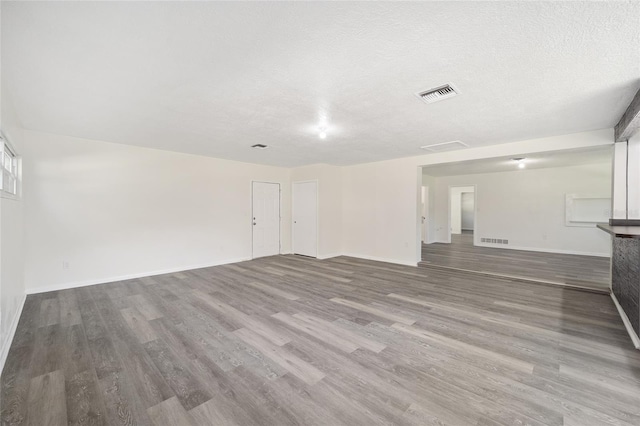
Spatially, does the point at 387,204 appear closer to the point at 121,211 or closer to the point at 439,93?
the point at 439,93

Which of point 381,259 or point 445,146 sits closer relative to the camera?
point 445,146

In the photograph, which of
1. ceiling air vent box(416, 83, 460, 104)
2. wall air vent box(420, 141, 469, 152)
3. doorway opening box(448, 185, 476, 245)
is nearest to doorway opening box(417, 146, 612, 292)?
wall air vent box(420, 141, 469, 152)

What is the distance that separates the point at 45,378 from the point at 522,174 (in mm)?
10361

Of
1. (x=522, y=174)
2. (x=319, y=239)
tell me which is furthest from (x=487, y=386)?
(x=522, y=174)

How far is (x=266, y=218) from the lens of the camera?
7.17 m

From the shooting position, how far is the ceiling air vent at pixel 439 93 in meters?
2.54

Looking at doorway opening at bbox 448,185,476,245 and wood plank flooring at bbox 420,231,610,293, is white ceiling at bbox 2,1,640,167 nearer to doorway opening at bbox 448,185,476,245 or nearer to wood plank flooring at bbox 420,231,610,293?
wood plank flooring at bbox 420,231,610,293

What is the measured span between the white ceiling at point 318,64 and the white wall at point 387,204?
192cm

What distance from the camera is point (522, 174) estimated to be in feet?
25.9

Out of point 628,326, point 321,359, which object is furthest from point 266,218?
point 628,326

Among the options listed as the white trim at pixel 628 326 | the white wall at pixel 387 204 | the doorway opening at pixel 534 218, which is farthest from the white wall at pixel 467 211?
the white trim at pixel 628 326

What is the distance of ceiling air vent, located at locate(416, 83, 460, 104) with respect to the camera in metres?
2.54

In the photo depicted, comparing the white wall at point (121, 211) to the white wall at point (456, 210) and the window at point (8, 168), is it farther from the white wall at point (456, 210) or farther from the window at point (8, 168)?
the white wall at point (456, 210)

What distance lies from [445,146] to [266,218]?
15.2 feet
